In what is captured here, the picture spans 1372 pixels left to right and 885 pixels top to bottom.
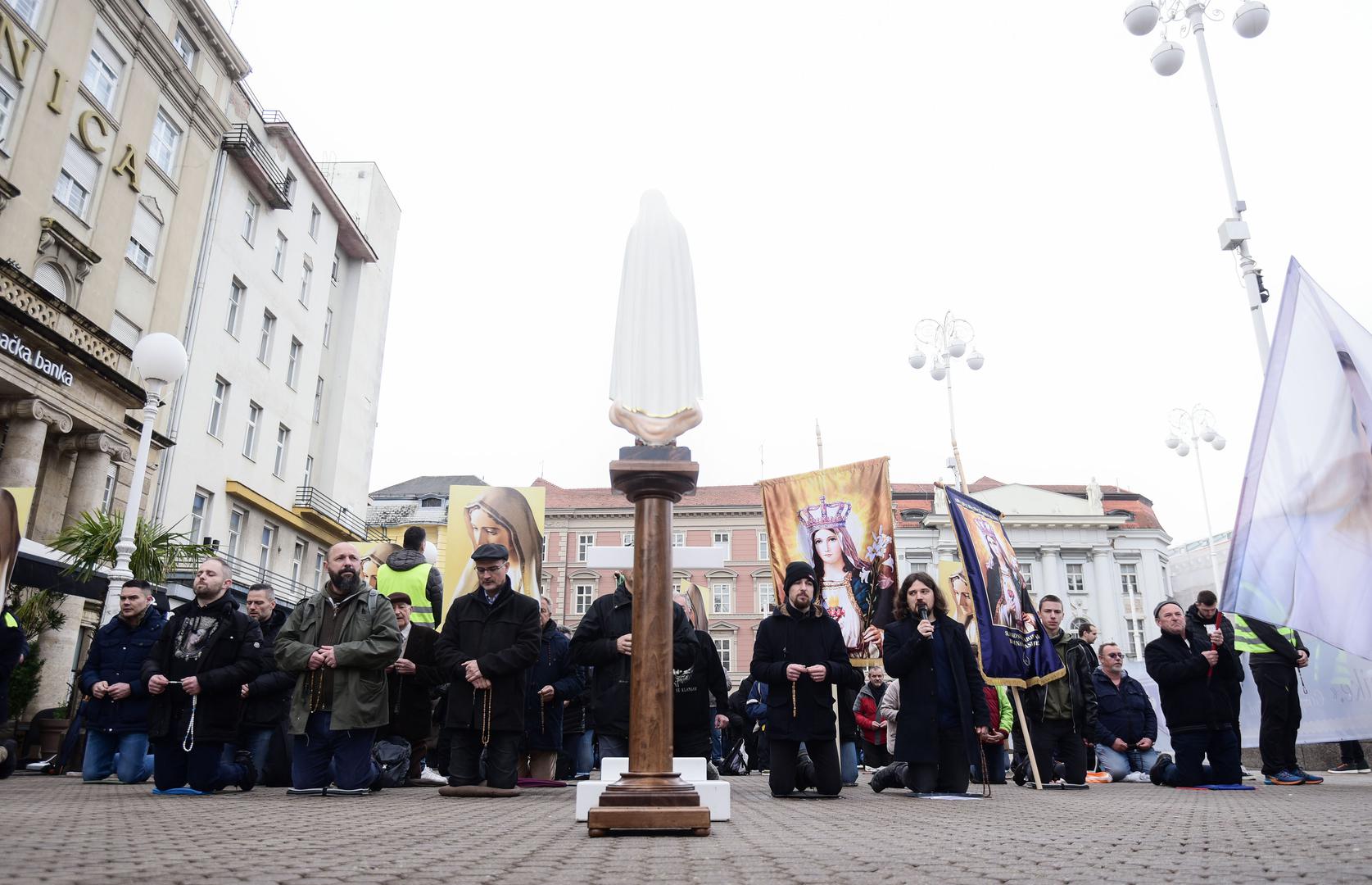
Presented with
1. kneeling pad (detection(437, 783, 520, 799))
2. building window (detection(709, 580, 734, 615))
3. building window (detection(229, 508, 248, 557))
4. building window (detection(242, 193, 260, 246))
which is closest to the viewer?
kneeling pad (detection(437, 783, 520, 799))

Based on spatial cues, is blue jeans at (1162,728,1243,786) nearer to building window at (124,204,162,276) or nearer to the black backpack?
the black backpack

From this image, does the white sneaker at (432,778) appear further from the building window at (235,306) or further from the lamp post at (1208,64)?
the building window at (235,306)

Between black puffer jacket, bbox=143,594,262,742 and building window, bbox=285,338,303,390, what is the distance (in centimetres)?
2593

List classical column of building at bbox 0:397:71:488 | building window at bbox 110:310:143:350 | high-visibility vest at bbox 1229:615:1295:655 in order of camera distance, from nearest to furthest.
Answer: high-visibility vest at bbox 1229:615:1295:655 → classical column of building at bbox 0:397:71:488 → building window at bbox 110:310:143:350

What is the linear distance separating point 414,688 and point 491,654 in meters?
1.83

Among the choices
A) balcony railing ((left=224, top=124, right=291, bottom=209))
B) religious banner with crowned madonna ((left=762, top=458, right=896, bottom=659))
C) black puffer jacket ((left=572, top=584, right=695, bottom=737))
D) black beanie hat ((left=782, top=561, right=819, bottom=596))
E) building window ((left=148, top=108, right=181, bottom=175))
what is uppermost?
balcony railing ((left=224, top=124, right=291, bottom=209))

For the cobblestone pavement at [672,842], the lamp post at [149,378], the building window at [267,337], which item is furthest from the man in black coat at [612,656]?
the building window at [267,337]

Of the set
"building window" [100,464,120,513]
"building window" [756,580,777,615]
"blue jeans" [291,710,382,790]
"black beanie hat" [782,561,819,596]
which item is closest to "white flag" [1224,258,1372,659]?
"black beanie hat" [782,561,819,596]

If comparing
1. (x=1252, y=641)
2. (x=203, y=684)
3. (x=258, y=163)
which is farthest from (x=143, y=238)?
(x=1252, y=641)

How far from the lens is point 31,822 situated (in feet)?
14.5

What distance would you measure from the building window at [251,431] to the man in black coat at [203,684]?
22.7 meters

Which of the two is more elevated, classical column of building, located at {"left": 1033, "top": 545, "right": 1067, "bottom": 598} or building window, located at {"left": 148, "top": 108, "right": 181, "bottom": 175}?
building window, located at {"left": 148, "top": 108, "right": 181, "bottom": 175}

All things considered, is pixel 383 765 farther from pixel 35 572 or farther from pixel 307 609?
pixel 35 572

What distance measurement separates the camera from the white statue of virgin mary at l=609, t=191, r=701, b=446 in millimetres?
5156
